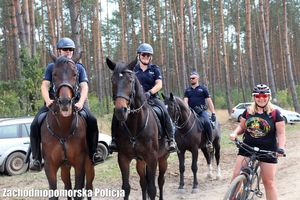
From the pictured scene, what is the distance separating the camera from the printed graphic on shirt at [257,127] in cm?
533

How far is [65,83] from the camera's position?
487 cm

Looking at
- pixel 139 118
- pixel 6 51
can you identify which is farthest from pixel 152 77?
pixel 6 51

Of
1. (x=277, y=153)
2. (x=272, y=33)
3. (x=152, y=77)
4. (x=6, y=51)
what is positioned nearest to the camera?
(x=277, y=153)

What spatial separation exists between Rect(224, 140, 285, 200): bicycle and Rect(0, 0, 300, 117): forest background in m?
10.1

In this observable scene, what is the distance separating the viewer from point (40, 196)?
8.23 metres

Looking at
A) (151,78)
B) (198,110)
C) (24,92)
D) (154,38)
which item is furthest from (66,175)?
(154,38)

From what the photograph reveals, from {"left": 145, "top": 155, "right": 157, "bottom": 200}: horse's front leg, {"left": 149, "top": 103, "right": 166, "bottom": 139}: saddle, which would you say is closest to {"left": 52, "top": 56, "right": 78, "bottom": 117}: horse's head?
{"left": 145, "top": 155, "right": 157, "bottom": 200}: horse's front leg

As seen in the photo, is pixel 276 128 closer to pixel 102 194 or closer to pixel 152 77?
pixel 152 77

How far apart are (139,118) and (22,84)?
9585mm

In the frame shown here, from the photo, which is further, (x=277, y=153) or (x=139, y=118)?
(x=139, y=118)

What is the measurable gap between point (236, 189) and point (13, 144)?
346 inches

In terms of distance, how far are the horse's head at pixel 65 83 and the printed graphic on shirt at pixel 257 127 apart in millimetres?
2591

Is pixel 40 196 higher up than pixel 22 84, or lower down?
lower down

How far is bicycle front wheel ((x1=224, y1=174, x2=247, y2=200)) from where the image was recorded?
496 centimetres
